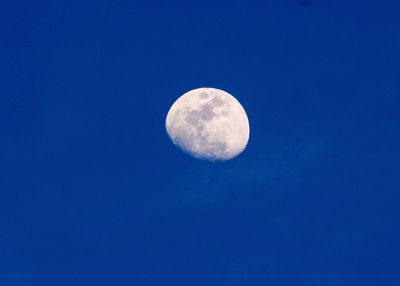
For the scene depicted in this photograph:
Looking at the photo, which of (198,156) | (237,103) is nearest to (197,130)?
(198,156)

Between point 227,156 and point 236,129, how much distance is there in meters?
2.07

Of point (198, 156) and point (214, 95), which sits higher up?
point (214, 95)

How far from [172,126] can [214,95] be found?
3805mm

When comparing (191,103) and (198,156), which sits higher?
(191,103)

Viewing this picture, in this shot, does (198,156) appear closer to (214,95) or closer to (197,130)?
(197,130)

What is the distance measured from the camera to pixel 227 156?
42250 millimetres

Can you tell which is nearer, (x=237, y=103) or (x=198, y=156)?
(x=198, y=156)

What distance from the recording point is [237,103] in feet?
145

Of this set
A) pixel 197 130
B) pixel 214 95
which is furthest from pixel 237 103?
pixel 197 130

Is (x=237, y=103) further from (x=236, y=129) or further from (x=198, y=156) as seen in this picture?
(x=198, y=156)

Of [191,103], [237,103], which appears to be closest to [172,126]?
[191,103]

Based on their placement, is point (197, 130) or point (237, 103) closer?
point (197, 130)

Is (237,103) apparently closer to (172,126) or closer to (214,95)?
(214,95)

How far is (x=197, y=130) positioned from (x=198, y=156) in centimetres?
182
